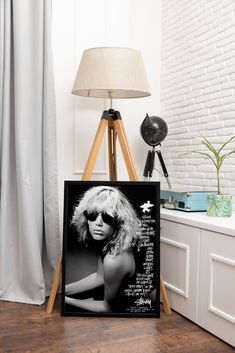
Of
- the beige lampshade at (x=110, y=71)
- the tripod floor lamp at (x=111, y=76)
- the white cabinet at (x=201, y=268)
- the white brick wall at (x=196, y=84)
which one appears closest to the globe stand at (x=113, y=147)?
the tripod floor lamp at (x=111, y=76)

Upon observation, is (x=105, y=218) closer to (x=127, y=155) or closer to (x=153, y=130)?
(x=127, y=155)

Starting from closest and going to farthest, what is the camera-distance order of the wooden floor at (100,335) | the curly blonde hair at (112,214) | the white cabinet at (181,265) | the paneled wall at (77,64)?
the wooden floor at (100,335) → the white cabinet at (181,265) → the curly blonde hair at (112,214) → the paneled wall at (77,64)

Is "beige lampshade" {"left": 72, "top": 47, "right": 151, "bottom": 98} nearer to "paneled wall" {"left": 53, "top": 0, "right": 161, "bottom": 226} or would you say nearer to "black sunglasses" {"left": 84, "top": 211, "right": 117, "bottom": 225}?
"paneled wall" {"left": 53, "top": 0, "right": 161, "bottom": 226}

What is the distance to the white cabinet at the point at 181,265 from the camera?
2164 millimetres

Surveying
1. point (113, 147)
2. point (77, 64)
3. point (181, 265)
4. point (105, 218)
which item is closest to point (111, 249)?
point (105, 218)

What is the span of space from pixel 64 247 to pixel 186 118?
1.34m

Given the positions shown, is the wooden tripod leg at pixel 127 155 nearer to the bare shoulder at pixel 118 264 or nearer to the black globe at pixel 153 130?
the bare shoulder at pixel 118 264

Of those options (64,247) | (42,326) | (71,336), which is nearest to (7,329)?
(42,326)

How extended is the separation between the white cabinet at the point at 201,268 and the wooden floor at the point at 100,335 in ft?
0.29

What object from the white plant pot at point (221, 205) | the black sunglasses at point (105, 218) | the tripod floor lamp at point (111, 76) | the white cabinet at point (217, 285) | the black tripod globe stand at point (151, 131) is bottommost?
the white cabinet at point (217, 285)

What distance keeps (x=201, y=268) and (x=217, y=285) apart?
14 cm

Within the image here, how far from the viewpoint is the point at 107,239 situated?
2.27 m

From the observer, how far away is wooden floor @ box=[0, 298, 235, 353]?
186 cm

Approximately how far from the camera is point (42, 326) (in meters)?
2.11
